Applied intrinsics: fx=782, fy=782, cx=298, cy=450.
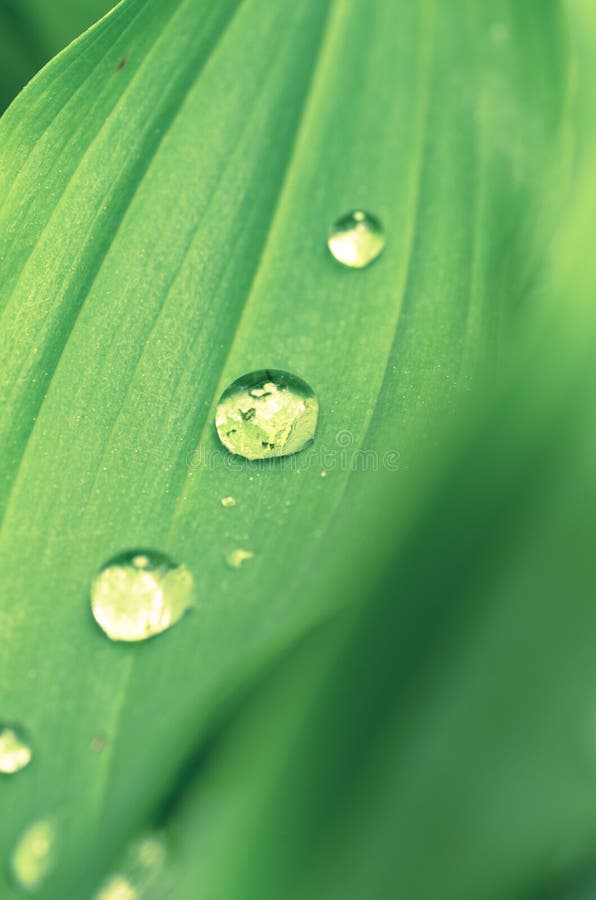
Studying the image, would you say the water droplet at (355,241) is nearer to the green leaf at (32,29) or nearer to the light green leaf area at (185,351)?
the light green leaf area at (185,351)

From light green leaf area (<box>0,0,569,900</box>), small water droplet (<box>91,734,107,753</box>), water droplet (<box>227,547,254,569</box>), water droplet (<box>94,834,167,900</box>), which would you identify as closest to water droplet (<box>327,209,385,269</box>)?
light green leaf area (<box>0,0,569,900</box>)

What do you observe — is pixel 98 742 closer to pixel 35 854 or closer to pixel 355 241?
pixel 35 854

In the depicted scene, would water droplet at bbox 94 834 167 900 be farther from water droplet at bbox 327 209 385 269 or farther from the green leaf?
the green leaf

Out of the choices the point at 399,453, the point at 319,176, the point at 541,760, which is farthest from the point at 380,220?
the point at 541,760

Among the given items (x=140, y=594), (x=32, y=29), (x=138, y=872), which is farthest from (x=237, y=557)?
(x=32, y=29)

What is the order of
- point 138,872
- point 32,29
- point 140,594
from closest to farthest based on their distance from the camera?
point 140,594
point 138,872
point 32,29

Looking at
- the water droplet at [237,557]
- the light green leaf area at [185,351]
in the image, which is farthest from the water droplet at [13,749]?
the water droplet at [237,557]
